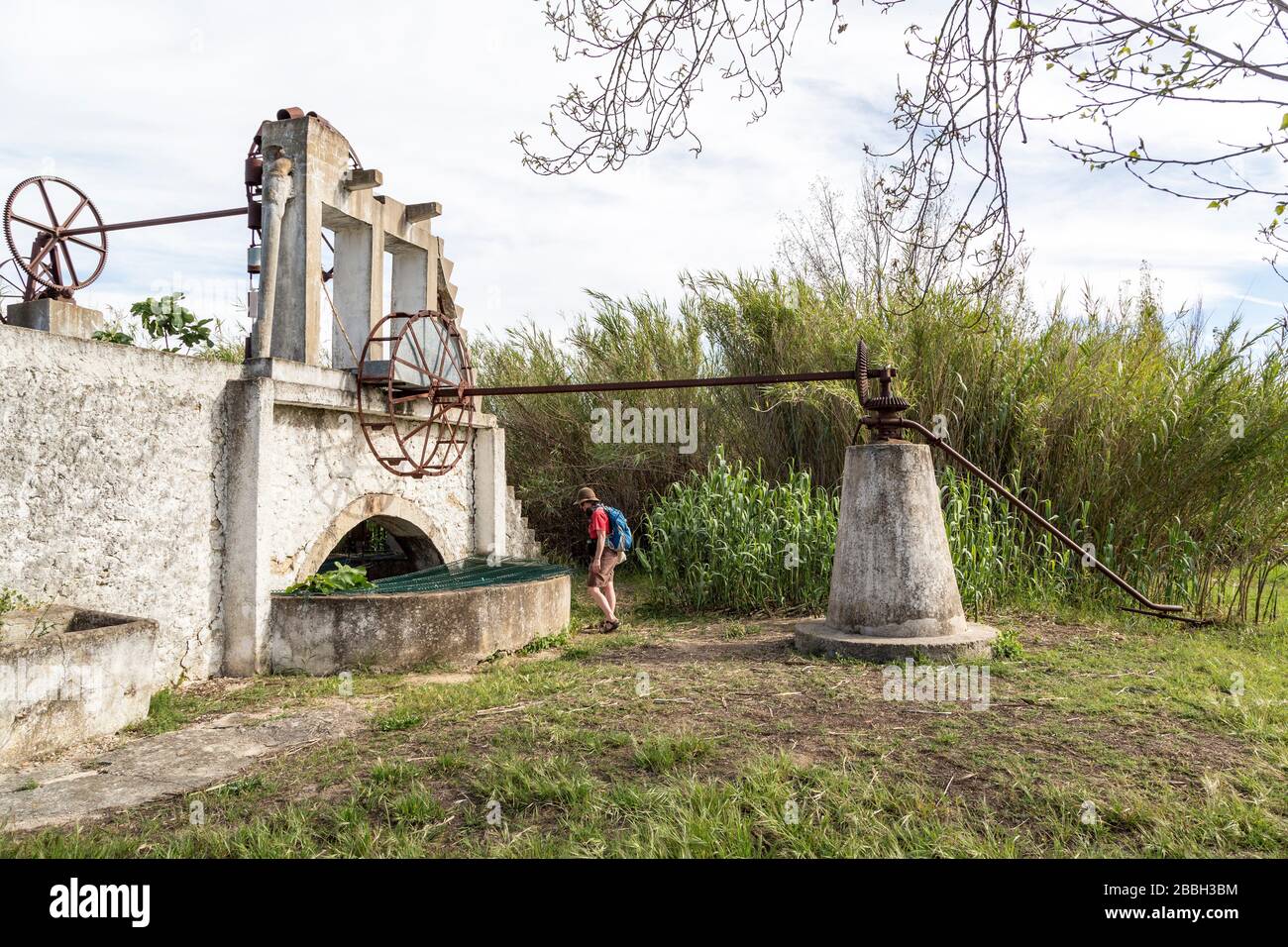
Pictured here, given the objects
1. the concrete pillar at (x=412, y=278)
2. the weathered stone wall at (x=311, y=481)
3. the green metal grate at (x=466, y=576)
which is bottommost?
the green metal grate at (x=466, y=576)

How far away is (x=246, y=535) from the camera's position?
277 inches

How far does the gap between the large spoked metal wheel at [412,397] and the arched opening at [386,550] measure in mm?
735

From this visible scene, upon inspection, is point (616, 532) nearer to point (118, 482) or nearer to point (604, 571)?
point (604, 571)

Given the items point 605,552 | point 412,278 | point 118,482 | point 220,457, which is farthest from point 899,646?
point 412,278

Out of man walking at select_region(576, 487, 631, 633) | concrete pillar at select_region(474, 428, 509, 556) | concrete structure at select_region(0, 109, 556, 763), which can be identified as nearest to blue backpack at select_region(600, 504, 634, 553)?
man walking at select_region(576, 487, 631, 633)

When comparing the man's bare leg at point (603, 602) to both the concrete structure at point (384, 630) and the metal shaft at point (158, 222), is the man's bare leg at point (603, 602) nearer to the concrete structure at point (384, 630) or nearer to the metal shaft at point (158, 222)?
the concrete structure at point (384, 630)

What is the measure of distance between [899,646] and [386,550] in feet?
25.9

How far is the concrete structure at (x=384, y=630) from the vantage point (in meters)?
7.19

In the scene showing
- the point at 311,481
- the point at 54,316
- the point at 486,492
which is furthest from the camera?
the point at 486,492

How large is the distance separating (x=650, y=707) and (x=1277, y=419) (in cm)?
665

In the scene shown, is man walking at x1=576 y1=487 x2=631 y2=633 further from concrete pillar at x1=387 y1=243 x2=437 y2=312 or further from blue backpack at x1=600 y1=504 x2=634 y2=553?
concrete pillar at x1=387 y1=243 x2=437 y2=312

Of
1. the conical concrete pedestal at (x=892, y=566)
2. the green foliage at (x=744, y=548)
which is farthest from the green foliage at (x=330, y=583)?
the conical concrete pedestal at (x=892, y=566)
